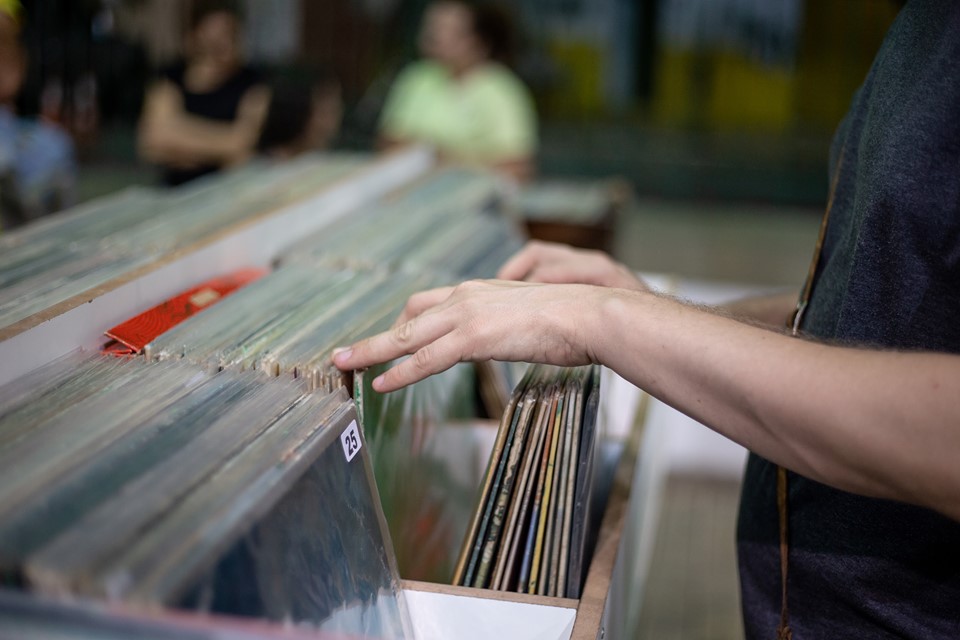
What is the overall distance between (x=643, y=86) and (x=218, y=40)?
12.7ft

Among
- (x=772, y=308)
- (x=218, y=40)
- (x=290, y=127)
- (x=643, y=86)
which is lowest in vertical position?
(x=643, y=86)

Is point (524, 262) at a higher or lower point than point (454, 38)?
lower

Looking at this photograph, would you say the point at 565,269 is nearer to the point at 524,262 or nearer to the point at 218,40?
the point at 524,262

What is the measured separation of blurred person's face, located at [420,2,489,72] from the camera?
13.4 feet

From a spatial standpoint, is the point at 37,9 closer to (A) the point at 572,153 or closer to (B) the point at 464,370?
(A) the point at 572,153

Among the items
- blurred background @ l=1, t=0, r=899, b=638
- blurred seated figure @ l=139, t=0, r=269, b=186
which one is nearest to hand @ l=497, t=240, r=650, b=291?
blurred seated figure @ l=139, t=0, r=269, b=186

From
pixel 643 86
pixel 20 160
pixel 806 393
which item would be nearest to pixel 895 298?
pixel 806 393

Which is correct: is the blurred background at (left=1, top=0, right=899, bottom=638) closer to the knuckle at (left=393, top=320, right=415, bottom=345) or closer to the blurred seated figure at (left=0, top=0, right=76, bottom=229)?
the blurred seated figure at (left=0, top=0, right=76, bottom=229)

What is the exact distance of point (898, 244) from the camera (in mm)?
1006

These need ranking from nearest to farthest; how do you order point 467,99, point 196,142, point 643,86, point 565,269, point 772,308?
point 565,269
point 772,308
point 196,142
point 467,99
point 643,86

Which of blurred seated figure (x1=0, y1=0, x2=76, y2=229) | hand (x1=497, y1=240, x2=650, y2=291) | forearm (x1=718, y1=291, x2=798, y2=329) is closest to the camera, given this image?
hand (x1=497, y1=240, x2=650, y2=291)

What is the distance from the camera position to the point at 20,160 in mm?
2684

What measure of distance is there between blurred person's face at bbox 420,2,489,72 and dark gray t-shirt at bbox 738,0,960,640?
3.07 meters

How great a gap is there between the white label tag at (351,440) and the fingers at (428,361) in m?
0.06
